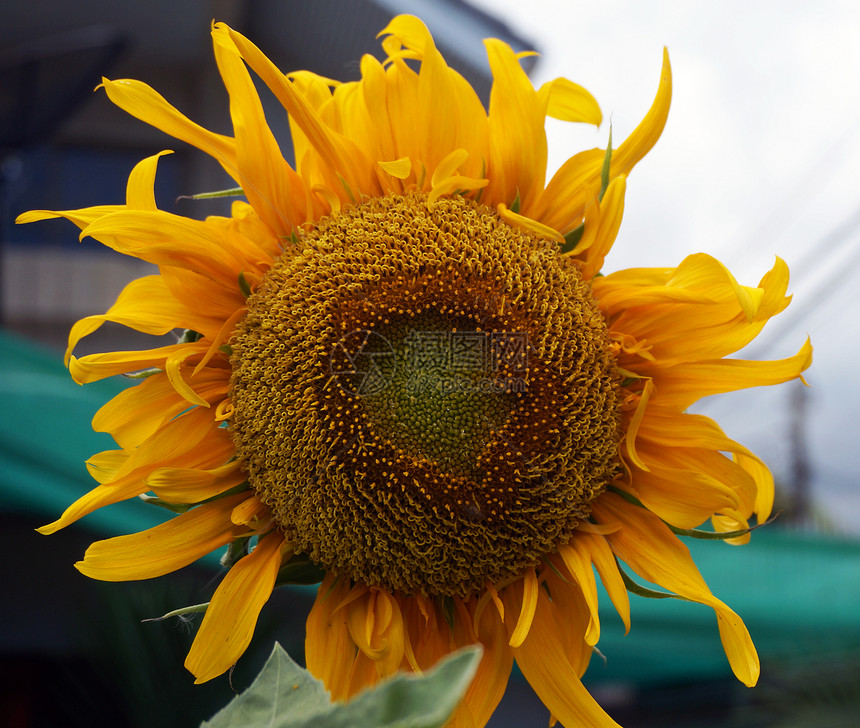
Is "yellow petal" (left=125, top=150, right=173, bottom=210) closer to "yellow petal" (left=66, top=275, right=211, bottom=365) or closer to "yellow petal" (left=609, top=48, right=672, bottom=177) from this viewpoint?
"yellow petal" (left=66, top=275, right=211, bottom=365)

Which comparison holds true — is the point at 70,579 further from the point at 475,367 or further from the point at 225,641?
the point at 475,367

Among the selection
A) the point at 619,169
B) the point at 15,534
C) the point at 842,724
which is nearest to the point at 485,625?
the point at 619,169

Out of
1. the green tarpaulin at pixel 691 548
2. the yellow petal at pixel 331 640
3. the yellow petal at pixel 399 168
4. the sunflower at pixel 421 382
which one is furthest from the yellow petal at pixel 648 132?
the green tarpaulin at pixel 691 548

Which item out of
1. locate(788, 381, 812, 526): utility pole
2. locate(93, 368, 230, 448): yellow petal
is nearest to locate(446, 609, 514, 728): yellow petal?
locate(93, 368, 230, 448): yellow petal

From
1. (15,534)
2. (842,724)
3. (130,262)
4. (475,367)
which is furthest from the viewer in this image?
(130,262)

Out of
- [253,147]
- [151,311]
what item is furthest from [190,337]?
[253,147]

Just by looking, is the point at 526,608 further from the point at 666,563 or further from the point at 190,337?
the point at 190,337

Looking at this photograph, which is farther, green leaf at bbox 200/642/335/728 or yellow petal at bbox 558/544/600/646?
yellow petal at bbox 558/544/600/646
